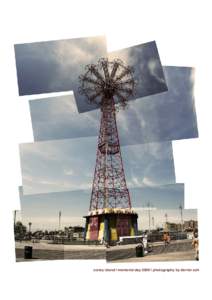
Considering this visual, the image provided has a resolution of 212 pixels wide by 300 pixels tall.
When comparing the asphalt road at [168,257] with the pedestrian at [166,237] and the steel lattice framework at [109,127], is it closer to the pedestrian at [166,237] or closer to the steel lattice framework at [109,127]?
the pedestrian at [166,237]

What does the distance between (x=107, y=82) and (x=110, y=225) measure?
1.77 metres

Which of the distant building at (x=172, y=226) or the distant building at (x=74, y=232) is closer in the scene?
the distant building at (x=172, y=226)

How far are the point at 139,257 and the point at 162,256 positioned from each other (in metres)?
0.28

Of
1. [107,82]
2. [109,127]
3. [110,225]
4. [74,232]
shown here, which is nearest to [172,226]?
[110,225]

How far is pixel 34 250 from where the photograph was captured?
5.36m

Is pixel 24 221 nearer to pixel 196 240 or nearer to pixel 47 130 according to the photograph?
pixel 47 130

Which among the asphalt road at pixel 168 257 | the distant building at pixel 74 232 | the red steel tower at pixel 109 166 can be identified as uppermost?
the red steel tower at pixel 109 166

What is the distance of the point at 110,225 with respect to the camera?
527 cm

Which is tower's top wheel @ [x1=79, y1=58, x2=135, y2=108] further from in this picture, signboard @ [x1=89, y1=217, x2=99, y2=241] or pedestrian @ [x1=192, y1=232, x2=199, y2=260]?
pedestrian @ [x1=192, y1=232, x2=199, y2=260]

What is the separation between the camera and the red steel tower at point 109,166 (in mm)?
5227

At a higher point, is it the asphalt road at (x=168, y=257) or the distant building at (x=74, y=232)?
the distant building at (x=74, y=232)

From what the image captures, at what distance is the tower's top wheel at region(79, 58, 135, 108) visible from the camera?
5.25 m

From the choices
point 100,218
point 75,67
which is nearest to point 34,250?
point 100,218

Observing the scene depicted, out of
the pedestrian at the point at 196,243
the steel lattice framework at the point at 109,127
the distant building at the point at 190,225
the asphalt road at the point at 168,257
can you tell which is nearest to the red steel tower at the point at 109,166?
the steel lattice framework at the point at 109,127
